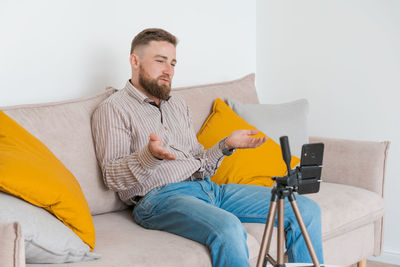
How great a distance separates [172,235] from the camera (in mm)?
1901

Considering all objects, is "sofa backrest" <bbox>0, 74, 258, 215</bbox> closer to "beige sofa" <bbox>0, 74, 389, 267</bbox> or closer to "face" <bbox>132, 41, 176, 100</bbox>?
"beige sofa" <bbox>0, 74, 389, 267</bbox>

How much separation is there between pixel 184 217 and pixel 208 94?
1034mm

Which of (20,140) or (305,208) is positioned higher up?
(20,140)

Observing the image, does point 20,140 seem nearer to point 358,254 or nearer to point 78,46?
point 78,46

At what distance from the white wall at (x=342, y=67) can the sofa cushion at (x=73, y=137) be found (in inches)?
67.0

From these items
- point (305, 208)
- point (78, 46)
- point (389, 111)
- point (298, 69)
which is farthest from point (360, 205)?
point (78, 46)

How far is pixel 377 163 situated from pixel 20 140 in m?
1.74

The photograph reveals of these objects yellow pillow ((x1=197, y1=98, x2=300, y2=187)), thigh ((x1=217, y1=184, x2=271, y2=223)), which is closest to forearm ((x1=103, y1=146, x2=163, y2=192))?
thigh ((x1=217, y1=184, x2=271, y2=223))

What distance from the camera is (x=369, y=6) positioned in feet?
10.3

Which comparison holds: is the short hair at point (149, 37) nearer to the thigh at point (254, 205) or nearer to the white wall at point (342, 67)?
the thigh at point (254, 205)

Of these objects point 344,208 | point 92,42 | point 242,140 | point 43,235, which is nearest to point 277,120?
point 344,208

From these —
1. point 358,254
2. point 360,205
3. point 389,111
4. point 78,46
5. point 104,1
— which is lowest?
point 358,254

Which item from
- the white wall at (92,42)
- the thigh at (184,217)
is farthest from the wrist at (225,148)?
the white wall at (92,42)

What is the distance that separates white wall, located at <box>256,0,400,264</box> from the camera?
3109 millimetres
